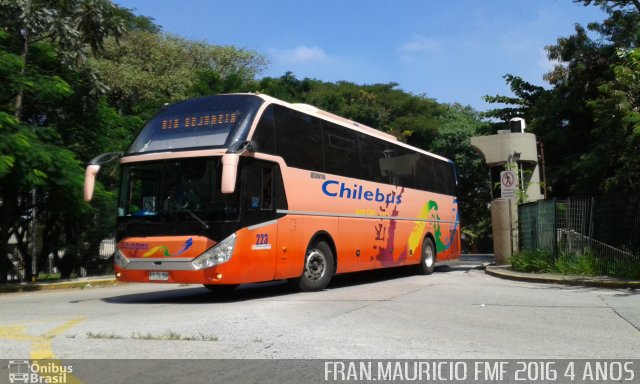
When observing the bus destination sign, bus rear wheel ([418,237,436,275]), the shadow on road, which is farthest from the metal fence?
the bus destination sign

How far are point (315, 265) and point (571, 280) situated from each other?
600 cm

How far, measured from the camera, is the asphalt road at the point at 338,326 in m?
6.32

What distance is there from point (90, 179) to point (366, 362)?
23.1ft

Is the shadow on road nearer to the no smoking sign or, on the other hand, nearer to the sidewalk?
the no smoking sign

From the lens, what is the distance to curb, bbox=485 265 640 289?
12328mm

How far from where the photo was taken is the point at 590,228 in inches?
589

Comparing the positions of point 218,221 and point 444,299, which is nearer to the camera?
point 218,221

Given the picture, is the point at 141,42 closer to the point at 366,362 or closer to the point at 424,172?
the point at 424,172

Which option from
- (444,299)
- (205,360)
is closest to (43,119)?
(444,299)

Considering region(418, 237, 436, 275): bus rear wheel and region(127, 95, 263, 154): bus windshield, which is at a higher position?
region(127, 95, 263, 154): bus windshield

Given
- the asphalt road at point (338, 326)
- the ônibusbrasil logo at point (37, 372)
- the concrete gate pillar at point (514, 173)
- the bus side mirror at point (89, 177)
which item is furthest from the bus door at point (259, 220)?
the concrete gate pillar at point (514, 173)

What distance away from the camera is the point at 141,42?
3384 centimetres

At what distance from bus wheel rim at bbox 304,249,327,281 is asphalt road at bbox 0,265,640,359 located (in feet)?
1.41

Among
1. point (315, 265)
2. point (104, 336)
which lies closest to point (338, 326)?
point (104, 336)
